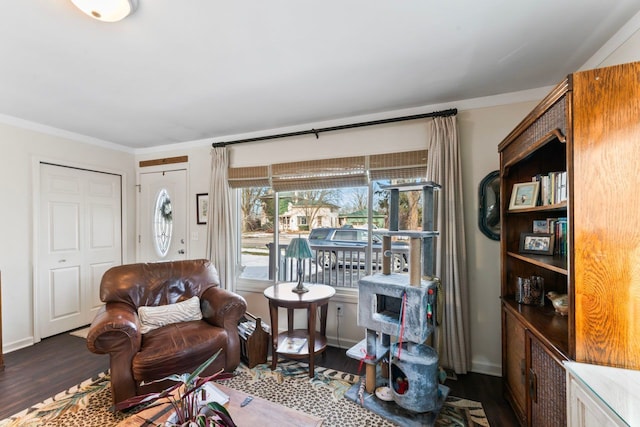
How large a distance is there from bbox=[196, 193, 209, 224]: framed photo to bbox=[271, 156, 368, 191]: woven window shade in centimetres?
107

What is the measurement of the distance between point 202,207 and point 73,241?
1537 mm

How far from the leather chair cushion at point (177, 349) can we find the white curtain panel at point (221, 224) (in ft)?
3.37

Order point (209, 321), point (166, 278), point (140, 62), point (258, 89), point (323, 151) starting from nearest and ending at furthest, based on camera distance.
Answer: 1. point (140, 62)
2. point (258, 89)
3. point (209, 321)
4. point (166, 278)
5. point (323, 151)

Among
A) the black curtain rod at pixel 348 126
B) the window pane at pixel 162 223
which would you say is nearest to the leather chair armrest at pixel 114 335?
the window pane at pixel 162 223

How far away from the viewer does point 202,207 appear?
381 cm

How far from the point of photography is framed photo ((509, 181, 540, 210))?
6.04 feet

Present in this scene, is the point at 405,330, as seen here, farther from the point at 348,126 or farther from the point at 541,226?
the point at 348,126

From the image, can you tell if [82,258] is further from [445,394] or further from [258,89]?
[445,394]

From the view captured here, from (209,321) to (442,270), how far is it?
82.6 inches

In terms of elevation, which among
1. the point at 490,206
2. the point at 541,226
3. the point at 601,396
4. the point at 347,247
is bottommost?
the point at 601,396

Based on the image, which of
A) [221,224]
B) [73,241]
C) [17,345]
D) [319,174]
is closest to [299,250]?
[319,174]

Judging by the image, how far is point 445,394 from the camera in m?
2.11

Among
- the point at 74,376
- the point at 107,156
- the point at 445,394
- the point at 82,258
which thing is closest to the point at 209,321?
the point at 74,376

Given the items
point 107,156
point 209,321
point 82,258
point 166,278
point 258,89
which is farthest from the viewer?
point 107,156
